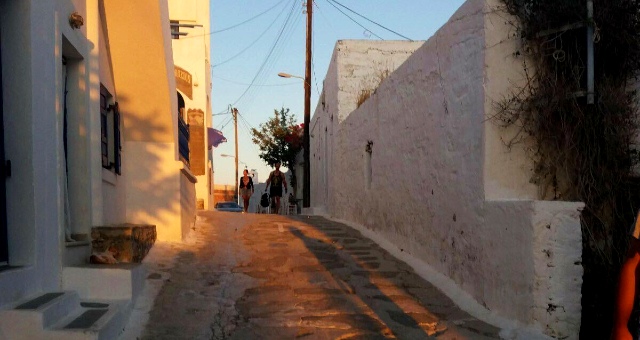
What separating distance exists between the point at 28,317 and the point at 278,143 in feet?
82.9

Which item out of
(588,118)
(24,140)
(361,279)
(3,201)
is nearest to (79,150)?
(24,140)

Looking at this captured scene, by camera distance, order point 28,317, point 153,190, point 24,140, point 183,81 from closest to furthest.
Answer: point 28,317
point 24,140
point 153,190
point 183,81

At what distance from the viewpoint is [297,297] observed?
20.2ft

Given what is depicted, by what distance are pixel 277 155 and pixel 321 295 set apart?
2279cm

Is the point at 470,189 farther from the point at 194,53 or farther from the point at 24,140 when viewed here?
the point at 194,53

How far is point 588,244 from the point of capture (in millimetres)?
5184

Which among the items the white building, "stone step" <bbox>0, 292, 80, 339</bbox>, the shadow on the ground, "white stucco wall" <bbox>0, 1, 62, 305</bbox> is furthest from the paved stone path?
"white stucco wall" <bbox>0, 1, 62, 305</bbox>

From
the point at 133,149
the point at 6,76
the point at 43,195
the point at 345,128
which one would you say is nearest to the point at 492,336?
the point at 43,195

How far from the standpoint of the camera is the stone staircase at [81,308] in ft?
12.6

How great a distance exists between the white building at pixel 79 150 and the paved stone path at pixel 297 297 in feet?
1.95

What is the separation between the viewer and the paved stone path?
5.14 m

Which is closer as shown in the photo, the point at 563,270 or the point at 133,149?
the point at 563,270

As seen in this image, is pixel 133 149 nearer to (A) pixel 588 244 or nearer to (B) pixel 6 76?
(B) pixel 6 76

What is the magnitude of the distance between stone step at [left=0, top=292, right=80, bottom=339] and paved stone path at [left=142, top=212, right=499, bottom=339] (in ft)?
3.02
